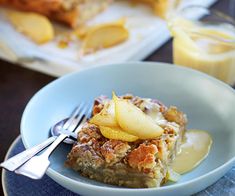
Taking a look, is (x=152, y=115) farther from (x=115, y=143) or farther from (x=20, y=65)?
(x=20, y=65)

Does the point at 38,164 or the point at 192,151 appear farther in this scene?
the point at 192,151

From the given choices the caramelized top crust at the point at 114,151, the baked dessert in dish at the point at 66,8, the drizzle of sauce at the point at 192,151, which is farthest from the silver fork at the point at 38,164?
the baked dessert in dish at the point at 66,8

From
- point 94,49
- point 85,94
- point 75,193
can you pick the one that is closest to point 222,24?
point 94,49

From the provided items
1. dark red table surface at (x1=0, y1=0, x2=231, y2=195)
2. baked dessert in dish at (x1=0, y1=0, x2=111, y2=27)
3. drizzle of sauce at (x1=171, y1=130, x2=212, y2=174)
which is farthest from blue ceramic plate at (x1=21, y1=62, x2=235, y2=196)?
baked dessert in dish at (x1=0, y1=0, x2=111, y2=27)

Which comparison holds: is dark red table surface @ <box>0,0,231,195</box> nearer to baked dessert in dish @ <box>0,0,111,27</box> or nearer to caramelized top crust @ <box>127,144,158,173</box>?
baked dessert in dish @ <box>0,0,111,27</box>

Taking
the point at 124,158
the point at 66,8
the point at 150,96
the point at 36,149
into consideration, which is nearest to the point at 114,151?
the point at 124,158

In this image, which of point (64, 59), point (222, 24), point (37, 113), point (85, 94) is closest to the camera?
point (37, 113)

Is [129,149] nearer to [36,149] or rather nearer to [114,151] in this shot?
[114,151]
